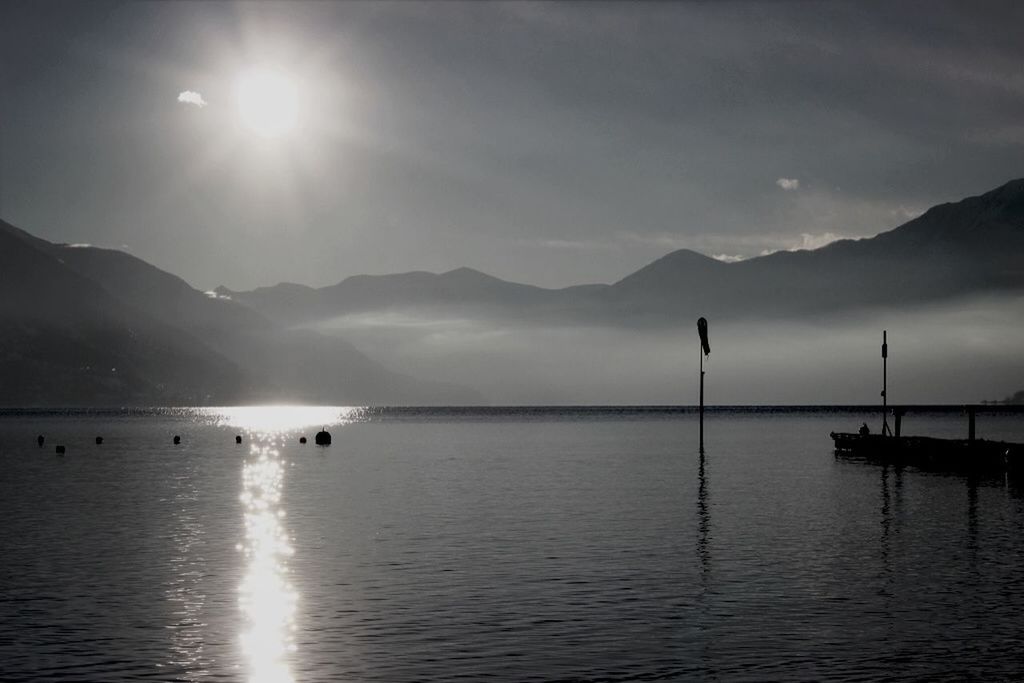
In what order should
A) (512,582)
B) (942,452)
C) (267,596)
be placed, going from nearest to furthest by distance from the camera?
(267,596), (512,582), (942,452)

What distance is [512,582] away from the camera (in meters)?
Result: 35.4

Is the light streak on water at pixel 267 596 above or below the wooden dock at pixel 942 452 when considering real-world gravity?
below

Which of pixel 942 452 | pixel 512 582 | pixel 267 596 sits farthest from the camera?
→ pixel 942 452

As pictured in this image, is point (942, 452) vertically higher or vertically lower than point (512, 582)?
higher

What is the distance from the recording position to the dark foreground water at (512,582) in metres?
25.1

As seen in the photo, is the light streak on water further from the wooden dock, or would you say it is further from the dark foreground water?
the wooden dock

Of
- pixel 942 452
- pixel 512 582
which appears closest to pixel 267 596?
pixel 512 582

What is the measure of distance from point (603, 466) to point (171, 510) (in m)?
47.6

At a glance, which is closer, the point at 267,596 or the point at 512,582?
the point at 267,596

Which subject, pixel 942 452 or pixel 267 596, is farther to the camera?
pixel 942 452

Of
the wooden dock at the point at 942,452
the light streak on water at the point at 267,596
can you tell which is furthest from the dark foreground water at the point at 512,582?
the wooden dock at the point at 942,452

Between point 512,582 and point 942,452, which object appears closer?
point 512,582

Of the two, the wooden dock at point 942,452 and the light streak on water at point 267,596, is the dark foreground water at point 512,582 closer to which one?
the light streak on water at point 267,596

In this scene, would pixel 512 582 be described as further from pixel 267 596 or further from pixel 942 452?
pixel 942 452
